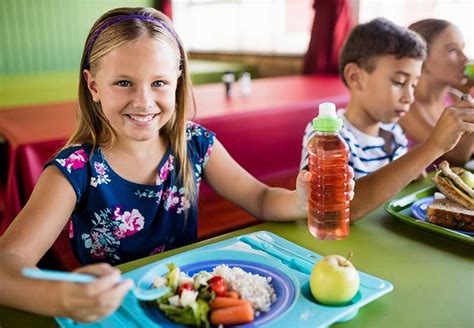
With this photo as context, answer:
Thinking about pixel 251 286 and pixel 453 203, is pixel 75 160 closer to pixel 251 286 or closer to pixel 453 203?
pixel 251 286

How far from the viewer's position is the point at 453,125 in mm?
1105

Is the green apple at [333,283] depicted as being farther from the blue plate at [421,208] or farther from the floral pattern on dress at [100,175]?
the floral pattern on dress at [100,175]

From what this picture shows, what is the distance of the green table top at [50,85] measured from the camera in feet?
10.3

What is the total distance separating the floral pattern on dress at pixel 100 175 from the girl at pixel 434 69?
4.01 feet

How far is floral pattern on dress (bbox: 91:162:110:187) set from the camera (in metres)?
1.12

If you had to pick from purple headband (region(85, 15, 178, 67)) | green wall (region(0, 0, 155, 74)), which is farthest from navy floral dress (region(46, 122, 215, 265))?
green wall (region(0, 0, 155, 74))

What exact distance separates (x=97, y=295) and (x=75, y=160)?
53cm

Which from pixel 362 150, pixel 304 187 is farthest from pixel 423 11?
pixel 304 187

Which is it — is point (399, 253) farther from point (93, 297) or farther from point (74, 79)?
point (74, 79)

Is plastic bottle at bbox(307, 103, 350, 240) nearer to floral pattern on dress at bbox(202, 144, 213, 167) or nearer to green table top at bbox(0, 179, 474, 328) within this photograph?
green table top at bbox(0, 179, 474, 328)

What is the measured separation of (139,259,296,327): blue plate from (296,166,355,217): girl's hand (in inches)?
9.2

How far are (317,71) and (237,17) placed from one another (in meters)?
1.87

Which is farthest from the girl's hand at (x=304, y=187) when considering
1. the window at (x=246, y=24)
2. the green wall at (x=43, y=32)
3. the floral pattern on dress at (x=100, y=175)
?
the green wall at (x=43, y=32)

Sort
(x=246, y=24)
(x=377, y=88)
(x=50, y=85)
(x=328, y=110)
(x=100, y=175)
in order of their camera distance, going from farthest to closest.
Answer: (x=246, y=24) → (x=50, y=85) → (x=377, y=88) → (x=100, y=175) → (x=328, y=110)
